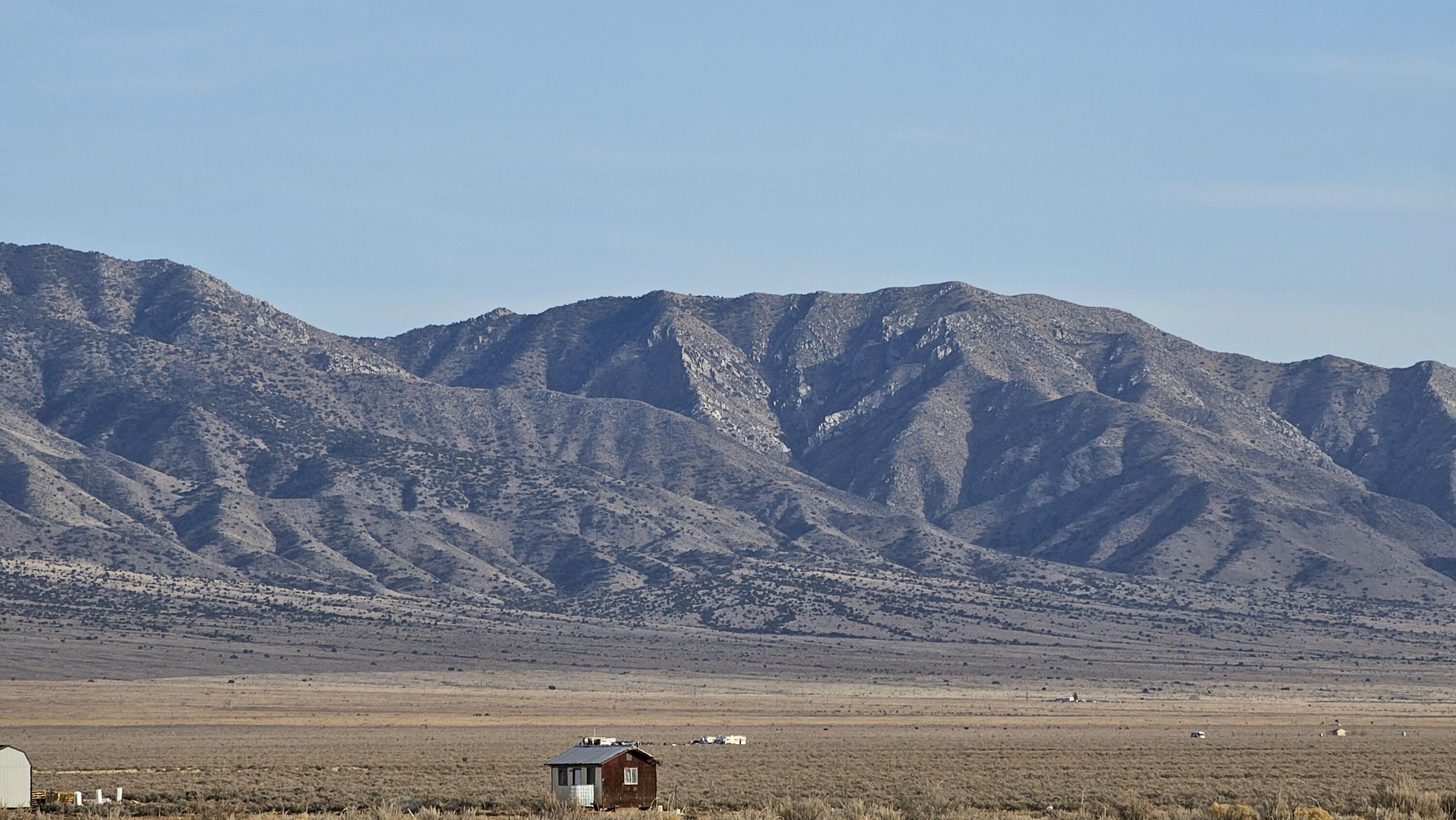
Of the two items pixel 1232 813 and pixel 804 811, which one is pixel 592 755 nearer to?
pixel 804 811

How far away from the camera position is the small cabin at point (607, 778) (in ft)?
132

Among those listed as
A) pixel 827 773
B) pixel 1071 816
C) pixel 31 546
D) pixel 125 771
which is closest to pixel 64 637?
pixel 31 546

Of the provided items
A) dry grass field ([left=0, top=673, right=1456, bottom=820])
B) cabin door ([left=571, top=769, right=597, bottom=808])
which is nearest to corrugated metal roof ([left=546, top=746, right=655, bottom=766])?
cabin door ([left=571, top=769, right=597, bottom=808])

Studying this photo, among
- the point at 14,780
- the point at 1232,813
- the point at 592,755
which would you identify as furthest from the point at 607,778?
the point at 14,780

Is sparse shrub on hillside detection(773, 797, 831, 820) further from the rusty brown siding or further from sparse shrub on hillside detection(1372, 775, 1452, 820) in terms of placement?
sparse shrub on hillside detection(1372, 775, 1452, 820)

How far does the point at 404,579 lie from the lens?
559ft

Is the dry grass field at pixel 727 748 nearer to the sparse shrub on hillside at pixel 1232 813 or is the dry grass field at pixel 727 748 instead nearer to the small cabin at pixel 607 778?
the sparse shrub on hillside at pixel 1232 813

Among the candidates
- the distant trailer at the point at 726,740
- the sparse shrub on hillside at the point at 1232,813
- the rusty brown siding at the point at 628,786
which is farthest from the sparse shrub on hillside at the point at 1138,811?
the distant trailer at the point at 726,740

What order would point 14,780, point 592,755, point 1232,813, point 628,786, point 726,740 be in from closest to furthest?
1. point 1232,813
2. point 628,786
3. point 592,755
4. point 14,780
5. point 726,740

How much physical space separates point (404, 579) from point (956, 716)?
84.6m

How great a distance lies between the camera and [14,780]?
42875 mm

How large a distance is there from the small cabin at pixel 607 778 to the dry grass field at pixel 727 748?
1.78 m

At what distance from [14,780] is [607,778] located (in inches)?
544

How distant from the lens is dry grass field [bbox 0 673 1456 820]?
150ft
